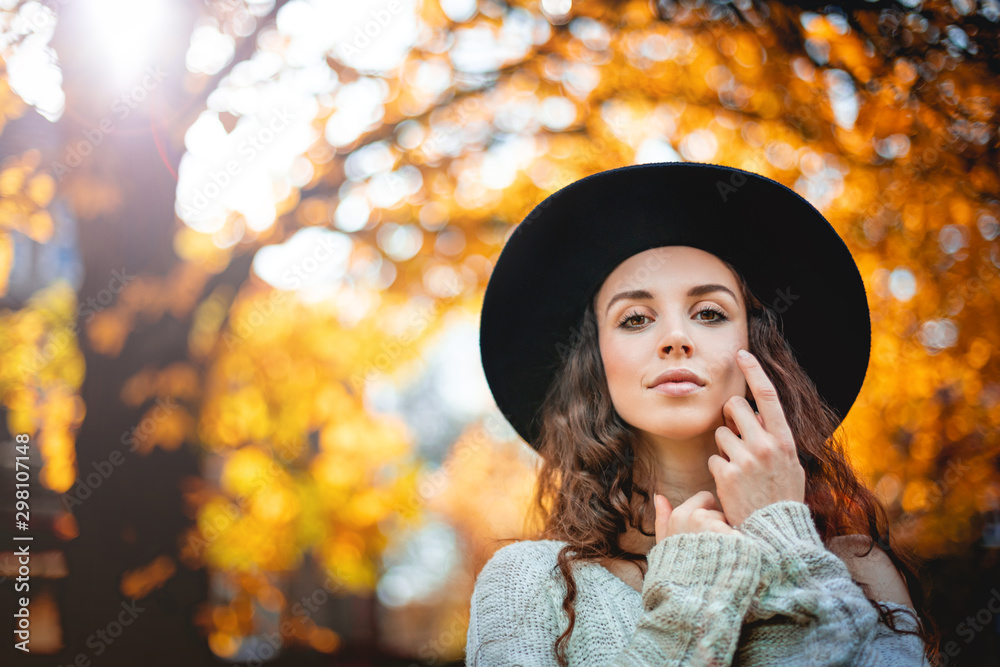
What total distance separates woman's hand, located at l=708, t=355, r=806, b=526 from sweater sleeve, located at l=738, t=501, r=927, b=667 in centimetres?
5

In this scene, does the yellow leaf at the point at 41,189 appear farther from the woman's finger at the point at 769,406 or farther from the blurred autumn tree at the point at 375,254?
the woman's finger at the point at 769,406

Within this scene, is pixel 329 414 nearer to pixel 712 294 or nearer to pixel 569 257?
pixel 569 257

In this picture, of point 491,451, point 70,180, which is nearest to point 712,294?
point 70,180

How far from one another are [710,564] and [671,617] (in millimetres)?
130

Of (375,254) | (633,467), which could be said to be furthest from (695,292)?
(375,254)

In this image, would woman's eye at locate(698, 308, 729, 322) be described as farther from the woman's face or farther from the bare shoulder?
the bare shoulder

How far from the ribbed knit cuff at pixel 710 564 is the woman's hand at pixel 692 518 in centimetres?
3

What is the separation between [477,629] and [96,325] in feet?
10.8

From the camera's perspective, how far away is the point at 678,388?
1521mm

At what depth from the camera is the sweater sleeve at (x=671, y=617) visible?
1.19 m

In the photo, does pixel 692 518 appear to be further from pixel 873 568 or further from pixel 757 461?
pixel 873 568

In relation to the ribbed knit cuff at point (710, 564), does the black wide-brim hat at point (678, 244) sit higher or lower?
higher

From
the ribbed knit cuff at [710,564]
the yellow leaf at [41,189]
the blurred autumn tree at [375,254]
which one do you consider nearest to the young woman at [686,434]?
the ribbed knit cuff at [710,564]

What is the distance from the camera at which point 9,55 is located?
11.9 feet
